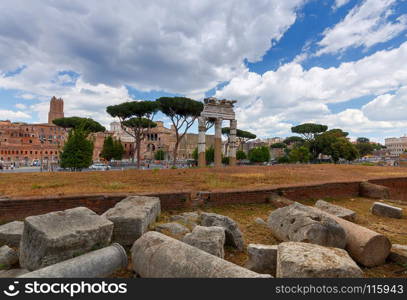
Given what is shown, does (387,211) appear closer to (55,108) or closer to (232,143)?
(232,143)

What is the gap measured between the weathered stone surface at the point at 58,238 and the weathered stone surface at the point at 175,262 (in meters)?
0.55

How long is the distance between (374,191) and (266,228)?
6029 millimetres

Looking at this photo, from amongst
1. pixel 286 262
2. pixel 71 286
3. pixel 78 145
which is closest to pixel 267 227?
pixel 286 262

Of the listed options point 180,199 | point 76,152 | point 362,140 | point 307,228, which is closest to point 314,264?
point 307,228

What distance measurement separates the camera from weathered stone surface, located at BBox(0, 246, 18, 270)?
272cm

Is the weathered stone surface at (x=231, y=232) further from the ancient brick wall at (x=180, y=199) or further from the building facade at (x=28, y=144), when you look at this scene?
the building facade at (x=28, y=144)

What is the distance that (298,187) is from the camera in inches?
280

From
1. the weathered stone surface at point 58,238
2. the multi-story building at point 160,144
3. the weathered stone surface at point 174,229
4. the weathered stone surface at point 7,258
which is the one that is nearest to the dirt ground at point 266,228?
the weathered stone surface at point 58,238

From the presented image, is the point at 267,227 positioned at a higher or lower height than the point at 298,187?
lower

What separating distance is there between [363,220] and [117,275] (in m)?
5.19

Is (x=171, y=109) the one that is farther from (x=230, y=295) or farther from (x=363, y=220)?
(x=230, y=295)

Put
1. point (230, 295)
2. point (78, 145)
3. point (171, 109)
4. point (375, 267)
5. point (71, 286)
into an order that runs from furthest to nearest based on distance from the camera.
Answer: point (171, 109) → point (78, 145) → point (375, 267) → point (71, 286) → point (230, 295)

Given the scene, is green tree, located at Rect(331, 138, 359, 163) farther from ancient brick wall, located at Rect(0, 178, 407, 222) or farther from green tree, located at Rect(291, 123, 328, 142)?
ancient brick wall, located at Rect(0, 178, 407, 222)

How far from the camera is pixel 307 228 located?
123 inches
